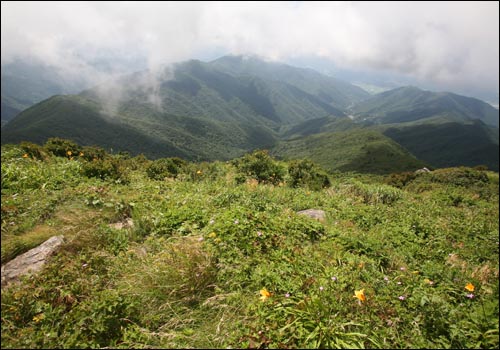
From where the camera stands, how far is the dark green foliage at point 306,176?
1151 centimetres

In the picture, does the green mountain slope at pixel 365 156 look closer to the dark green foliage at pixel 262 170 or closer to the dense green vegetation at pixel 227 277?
the dark green foliage at pixel 262 170

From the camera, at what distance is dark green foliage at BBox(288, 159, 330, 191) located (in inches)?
453

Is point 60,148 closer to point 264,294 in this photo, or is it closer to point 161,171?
point 161,171

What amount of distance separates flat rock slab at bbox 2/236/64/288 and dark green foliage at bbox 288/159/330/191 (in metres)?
8.73

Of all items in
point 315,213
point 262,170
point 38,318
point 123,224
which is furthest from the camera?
point 262,170

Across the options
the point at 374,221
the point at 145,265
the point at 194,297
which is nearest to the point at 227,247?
the point at 194,297

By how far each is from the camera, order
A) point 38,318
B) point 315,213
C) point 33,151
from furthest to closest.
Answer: point 33,151 < point 315,213 < point 38,318

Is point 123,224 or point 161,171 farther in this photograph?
point 161,171

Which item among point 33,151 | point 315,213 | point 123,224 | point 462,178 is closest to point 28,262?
point 123,224

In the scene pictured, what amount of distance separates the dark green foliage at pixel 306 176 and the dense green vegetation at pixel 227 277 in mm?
4333

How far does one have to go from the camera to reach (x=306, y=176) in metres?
12.2

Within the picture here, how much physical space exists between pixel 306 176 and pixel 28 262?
1023 cm

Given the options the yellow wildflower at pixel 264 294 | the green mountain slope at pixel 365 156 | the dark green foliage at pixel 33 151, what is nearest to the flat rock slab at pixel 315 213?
the yellow wildflower at pixel 264 294

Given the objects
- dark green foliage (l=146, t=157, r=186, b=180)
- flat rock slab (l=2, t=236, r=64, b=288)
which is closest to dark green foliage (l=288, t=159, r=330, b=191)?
dark green foliage (l=146, t=157, r=186, b=180)
